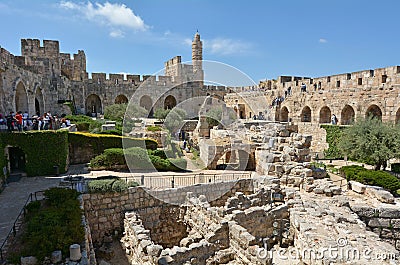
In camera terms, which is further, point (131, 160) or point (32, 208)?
point (131, 160)

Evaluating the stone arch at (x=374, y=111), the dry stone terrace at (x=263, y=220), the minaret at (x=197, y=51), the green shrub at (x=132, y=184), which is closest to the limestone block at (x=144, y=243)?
the dry stone terrace at (x=263, y=220)

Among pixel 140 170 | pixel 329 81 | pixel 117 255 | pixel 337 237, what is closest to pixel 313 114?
pixel 329 81

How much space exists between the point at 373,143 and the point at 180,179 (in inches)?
433

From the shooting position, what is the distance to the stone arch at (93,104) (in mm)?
34812

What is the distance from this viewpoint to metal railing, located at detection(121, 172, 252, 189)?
1137 centimetres

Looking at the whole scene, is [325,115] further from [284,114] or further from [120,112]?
[120,112]

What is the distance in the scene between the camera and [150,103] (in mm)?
36844

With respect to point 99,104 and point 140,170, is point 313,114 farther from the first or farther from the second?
point 99,104

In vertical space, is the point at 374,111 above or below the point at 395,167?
above

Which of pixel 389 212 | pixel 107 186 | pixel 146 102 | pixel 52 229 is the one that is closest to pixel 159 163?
pixel 107 186

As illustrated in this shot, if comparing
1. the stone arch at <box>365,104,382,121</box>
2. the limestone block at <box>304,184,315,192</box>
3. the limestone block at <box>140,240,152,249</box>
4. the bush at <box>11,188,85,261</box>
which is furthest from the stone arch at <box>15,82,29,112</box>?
the stone arch at <box>365,104,382,121</box>

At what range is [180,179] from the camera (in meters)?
12.5

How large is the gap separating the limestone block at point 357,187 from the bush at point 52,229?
10712mm

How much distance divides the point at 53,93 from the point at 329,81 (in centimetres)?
2484
